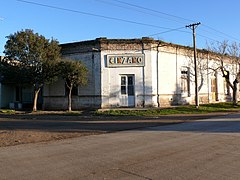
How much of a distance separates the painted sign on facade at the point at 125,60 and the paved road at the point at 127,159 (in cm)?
1635

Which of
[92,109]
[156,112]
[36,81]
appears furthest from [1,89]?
[156,112]

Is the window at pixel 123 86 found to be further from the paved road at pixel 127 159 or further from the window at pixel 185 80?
the paved road at pixel 127 159

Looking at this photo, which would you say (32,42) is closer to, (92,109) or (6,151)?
(92,109)

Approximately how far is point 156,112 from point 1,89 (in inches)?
703

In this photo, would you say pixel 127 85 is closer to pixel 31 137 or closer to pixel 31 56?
pixel 31 56

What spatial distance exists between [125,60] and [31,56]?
339 inches

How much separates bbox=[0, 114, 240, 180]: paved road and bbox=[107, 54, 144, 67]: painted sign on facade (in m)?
16.3

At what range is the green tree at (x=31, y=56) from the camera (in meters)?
26.5

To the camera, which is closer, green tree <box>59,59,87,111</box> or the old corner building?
green tree <box>59,59,87,111</box>

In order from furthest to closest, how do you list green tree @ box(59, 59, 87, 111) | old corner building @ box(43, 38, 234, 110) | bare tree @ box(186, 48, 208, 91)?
bare tree @ box(186, 48, 208, 91) → old corner building @ box(43, 38, 234, 110) → green tree @ box(59, 59, 87, 111)

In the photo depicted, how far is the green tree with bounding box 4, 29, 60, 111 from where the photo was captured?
2647 centimetres

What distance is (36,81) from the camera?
2695 cm

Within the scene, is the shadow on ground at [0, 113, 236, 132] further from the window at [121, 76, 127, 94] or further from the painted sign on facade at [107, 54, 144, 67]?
the painted sign on facade at [107, 54, 144, 67]

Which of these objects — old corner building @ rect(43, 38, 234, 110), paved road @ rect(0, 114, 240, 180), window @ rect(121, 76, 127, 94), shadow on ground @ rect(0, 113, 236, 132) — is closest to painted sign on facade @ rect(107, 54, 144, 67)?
old corner building @ rect(43, 38, 234, 110)
